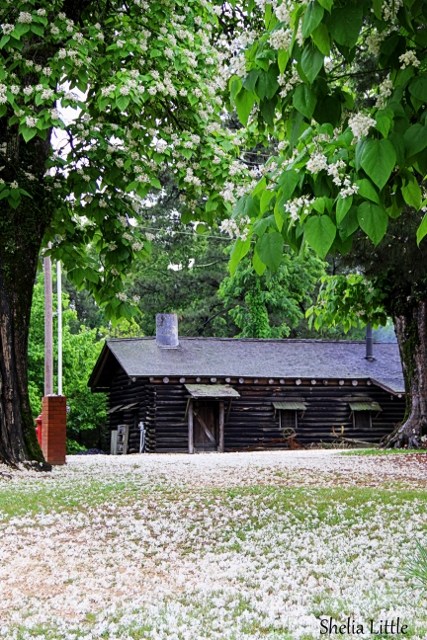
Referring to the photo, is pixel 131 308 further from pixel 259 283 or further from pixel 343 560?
pixel 259 283

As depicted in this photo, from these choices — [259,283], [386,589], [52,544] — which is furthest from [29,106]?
[259,283]

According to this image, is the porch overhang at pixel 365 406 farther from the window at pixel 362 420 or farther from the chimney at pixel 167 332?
the chimney at pixel 167 332

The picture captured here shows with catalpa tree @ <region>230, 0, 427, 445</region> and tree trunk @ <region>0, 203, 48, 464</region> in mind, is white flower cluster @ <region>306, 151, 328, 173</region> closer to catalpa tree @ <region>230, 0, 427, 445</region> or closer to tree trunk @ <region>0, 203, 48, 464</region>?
catalpa tree @ <region>230, 0, 427, 445</region>

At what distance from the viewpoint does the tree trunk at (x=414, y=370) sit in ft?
67.2

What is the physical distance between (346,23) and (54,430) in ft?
47.4

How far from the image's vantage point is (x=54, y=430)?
54.3 feet

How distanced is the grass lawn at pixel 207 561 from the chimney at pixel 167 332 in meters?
23.2

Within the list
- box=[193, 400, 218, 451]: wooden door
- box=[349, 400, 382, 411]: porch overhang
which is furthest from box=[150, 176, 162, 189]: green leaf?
box=[349, 400, 382, 411]: porch overhang

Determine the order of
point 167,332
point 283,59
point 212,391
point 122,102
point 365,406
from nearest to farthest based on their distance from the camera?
1. point 283,59
2. point 122,102
3. point 212,391
4. point 365,406
5. point 167,332

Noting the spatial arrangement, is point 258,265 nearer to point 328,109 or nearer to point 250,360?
point 328,109

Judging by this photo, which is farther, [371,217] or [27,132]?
[27,132]

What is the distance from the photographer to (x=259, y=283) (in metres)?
42.1

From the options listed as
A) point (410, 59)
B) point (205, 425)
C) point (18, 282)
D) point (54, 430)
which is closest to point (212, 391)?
point (205, 425)

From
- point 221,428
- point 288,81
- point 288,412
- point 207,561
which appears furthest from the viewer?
point 288,412
